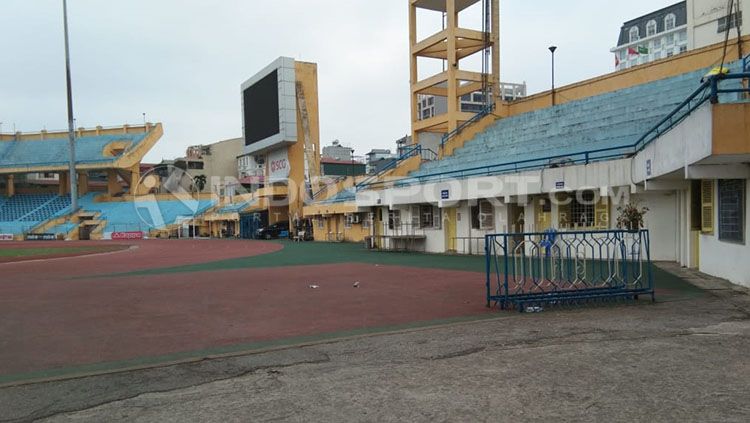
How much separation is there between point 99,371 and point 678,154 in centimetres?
1144

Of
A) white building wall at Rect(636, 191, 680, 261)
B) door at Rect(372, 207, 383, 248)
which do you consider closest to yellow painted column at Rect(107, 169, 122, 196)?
door at Rect(372, 207, 383, 248)

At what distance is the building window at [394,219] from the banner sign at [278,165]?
2183 centimetres

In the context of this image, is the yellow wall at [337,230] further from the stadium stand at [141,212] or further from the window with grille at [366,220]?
the stadium stand at [141,212]

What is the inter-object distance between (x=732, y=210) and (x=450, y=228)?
15.6 meters

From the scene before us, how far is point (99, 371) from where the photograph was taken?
257 inches

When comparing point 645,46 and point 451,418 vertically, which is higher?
point 645,46

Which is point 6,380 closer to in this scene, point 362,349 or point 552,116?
point 362,349

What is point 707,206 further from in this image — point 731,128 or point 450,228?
point 450,228

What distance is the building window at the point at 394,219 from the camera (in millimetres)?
30800

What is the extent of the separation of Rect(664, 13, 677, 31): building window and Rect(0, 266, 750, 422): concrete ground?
103 m

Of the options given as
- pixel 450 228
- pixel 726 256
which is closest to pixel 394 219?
pixel 450 228

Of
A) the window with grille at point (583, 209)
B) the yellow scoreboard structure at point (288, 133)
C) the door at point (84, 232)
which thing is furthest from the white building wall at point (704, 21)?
the door at point (84, 232)

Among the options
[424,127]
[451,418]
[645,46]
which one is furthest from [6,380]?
[645,46]

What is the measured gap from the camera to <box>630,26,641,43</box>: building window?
102 meters
